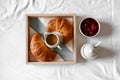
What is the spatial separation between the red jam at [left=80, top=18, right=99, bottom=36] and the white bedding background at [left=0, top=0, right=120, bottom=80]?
24 mm

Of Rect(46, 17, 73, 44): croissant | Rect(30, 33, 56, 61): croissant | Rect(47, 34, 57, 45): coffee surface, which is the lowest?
Rect(30, 33, 56, 61): croissant

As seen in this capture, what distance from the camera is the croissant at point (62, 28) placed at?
78 centimetres

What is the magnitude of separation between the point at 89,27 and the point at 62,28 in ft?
0.26

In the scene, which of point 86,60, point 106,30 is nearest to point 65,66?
point 86,60

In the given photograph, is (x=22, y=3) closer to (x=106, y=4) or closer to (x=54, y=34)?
(x=54, y=34)

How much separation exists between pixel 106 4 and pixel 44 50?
0.78 ft

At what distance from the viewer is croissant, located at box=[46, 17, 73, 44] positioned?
780 millimetres

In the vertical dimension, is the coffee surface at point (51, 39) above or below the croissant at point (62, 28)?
below

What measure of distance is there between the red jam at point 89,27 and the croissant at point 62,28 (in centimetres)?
4

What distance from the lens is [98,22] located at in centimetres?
79

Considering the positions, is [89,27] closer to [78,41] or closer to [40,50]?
[78,41]

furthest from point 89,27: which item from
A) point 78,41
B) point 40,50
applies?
point 40,50

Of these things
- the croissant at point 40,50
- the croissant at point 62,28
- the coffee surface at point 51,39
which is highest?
the croissant at point 62,28

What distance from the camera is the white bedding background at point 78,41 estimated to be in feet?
2.62
